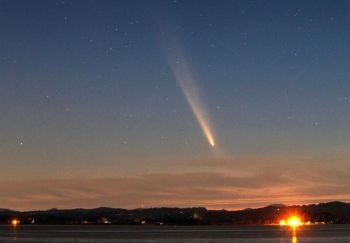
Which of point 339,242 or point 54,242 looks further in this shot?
point 54,242

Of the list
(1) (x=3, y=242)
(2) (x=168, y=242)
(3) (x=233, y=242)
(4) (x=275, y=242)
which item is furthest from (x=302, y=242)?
(1) (x=3, y=242)

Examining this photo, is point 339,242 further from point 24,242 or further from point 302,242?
point 24,242

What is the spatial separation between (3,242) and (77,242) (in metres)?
15.8

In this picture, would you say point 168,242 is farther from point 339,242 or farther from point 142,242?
point 339,242

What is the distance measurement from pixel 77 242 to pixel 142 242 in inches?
540

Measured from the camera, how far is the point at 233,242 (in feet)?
425

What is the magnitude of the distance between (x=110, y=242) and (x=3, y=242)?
22.6 m

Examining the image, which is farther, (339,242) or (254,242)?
(254,242)

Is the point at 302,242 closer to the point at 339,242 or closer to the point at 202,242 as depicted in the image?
the point at 339,242

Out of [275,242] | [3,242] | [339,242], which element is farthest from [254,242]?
[3,242]

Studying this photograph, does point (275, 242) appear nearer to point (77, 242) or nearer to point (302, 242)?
point (302, 242)

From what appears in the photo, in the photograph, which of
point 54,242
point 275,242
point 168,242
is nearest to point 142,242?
point 168,242

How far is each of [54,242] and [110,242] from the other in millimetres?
12108

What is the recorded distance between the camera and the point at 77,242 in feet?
426
